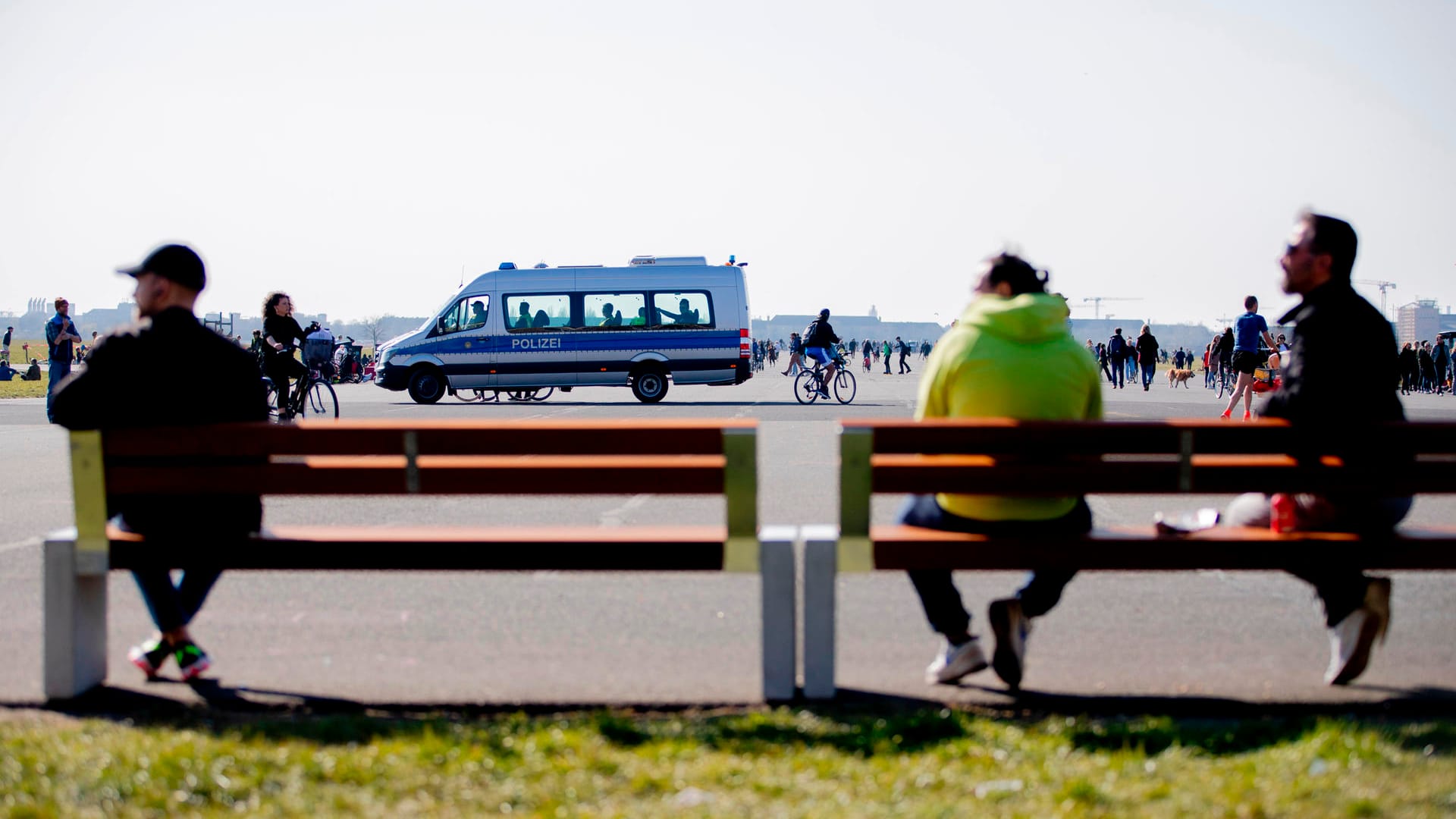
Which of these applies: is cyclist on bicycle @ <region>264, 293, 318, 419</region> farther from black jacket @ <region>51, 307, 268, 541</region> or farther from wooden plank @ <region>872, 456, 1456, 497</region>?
wooden plank @ <region>872, 456, 1456, 497</region>

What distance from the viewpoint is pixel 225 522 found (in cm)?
453

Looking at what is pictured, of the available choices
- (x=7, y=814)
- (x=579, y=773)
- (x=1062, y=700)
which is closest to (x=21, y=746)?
(x=7, y=814)

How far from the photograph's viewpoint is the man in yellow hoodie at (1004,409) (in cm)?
439

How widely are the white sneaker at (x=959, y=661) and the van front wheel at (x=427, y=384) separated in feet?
76.2

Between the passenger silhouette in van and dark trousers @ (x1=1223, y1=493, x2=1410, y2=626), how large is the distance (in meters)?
22.8

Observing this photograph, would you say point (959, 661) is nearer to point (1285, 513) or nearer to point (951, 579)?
point (951, 579)

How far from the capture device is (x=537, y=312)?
26.9m

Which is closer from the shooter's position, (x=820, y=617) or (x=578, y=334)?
(x=820, y=617)

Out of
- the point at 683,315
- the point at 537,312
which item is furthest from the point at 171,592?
the point at 683,315

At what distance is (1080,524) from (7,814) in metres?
3.10

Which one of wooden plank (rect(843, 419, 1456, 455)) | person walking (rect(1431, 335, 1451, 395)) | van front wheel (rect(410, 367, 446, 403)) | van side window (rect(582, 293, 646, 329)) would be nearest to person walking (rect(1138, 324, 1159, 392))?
person walking (rect(1431, 335, 1451, 395))

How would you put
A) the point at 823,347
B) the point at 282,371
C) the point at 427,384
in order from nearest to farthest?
the point at 282,371
the point at 823,347
the point at 427,384

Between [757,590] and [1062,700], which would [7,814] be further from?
[757,590]

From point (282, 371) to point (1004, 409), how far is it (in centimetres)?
1361
